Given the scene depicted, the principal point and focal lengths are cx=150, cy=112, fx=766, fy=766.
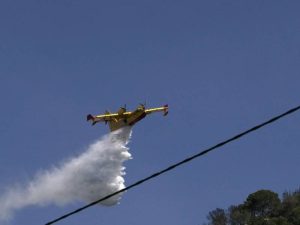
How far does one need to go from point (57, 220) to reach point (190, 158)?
3581 mm

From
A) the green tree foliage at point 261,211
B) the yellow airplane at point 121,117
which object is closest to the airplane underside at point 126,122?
the yellow airplane at point 121,117

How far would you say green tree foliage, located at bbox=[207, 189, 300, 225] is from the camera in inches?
4897

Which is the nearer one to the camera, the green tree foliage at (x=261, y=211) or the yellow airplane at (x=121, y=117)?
the yellow airplane at (x=121, y=117)

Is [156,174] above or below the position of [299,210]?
below

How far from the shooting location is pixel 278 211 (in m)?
127

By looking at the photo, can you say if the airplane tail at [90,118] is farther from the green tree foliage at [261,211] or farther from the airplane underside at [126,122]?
the green tree foliage at [261,211]

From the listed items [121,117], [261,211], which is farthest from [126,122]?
[261,211]

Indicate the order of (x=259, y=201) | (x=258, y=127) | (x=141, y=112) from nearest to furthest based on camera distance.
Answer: (x=258, y=127) < (x=141, y=112) < (x=259, y=201)

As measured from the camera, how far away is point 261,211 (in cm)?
12500

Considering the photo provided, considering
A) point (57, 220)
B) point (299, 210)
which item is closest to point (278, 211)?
point (299, 210)

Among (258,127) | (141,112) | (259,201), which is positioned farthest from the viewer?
(259,201)

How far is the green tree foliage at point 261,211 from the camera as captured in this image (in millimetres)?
124375

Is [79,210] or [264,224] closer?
[79,210]

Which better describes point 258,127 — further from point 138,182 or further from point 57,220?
point 57,220
